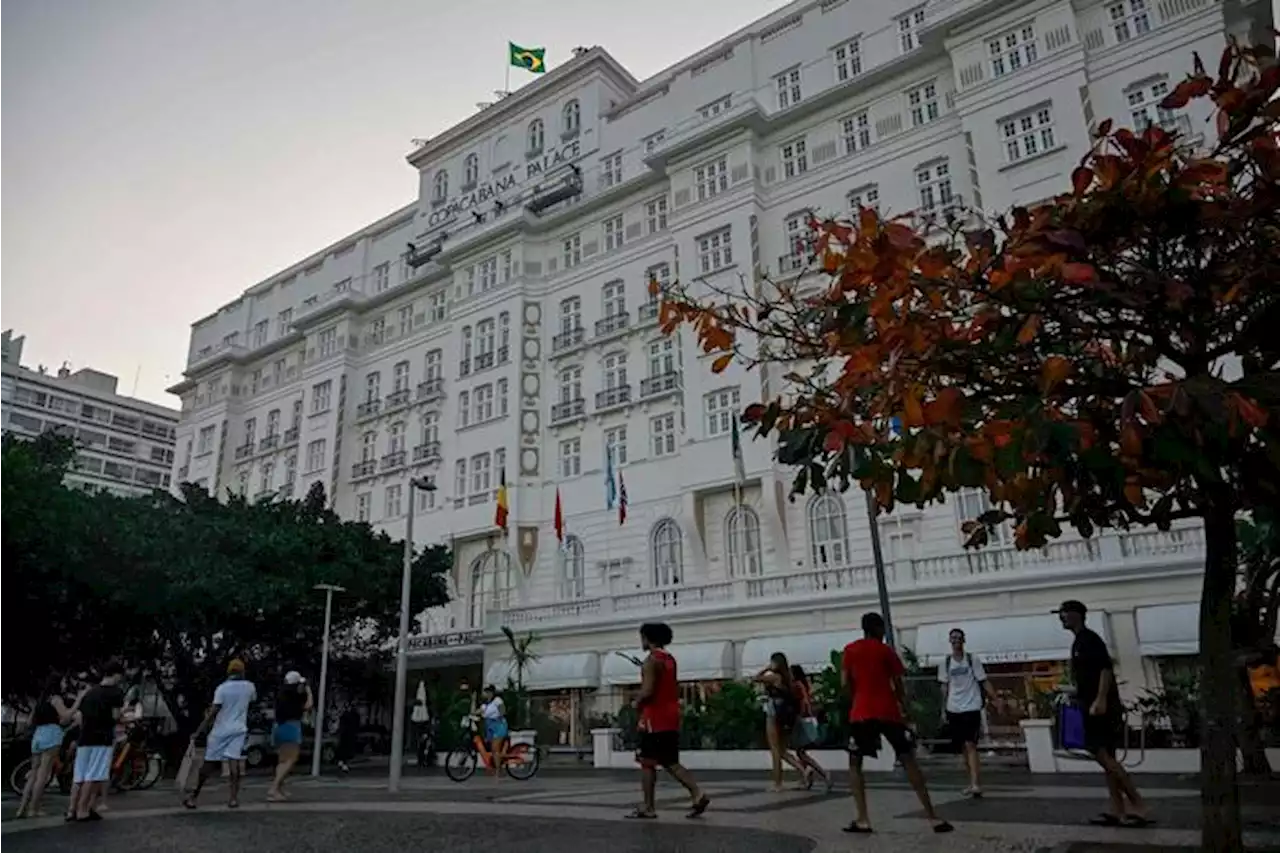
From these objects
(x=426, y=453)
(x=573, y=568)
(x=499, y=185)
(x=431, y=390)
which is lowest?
(x=573, y=568)

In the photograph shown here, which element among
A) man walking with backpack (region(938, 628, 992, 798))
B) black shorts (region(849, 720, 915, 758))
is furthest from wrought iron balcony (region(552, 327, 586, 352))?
black shorts (region(849, 720, 915, 758))

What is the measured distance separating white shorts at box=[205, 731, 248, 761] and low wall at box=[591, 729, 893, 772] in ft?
28.0

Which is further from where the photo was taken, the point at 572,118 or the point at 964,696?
the point at 572,118

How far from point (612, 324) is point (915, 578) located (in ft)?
52.3

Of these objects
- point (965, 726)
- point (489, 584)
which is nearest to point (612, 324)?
point (489, 584)

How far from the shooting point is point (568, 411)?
113 ft

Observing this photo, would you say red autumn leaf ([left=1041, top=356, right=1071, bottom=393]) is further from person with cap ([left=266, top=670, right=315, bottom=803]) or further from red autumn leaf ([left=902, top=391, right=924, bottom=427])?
person with cap ([left=266, top=670, right=315, bottom=803])

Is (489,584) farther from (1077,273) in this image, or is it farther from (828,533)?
(1077,273)

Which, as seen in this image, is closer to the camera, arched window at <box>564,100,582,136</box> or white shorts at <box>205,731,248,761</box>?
white shorts at <box>205,731,248,761</box>

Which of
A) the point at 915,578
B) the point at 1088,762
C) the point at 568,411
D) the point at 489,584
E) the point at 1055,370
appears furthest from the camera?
the point at 489,584

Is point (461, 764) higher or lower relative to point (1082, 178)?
lower

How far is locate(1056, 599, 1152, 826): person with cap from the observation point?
Answer: 6.72 m

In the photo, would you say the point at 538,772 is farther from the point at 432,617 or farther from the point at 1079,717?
the point at 432,617

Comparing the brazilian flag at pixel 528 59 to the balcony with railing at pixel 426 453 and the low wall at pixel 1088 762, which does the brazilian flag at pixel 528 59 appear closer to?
the balcony with railing at pixel 426 453
